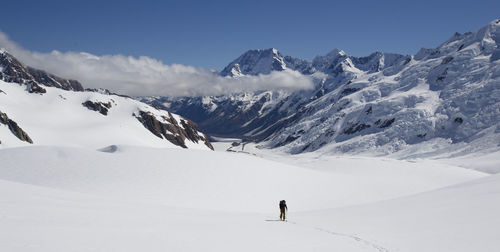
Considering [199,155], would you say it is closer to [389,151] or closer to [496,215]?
[496,215]

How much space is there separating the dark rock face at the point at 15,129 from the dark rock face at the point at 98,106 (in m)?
57.5

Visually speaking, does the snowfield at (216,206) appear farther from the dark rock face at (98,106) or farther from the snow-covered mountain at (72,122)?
the dark rock face at (98,106)

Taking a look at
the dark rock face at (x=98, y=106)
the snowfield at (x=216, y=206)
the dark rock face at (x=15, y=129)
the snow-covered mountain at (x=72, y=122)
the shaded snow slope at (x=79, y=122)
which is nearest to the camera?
the snowfield at (x=216, y=206)

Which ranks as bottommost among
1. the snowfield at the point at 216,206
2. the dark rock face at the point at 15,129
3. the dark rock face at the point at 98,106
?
the snowfield at the point at 216,206

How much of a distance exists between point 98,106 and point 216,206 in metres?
180

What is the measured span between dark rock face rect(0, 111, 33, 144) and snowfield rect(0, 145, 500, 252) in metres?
103

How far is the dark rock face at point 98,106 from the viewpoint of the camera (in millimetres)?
193250

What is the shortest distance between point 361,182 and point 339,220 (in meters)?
34.9

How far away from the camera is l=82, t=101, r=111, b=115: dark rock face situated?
634ft

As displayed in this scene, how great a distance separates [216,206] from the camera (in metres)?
39.5

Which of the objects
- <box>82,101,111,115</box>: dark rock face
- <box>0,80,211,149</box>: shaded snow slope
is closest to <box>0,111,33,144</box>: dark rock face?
<box>0,80,211,149</box>: shaded snow slope

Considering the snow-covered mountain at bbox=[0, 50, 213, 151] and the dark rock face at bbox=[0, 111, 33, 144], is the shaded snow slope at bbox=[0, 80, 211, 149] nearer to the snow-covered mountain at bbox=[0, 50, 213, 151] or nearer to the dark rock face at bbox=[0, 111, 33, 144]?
the snow-covered mountain at bbox=[0, 50, 213, 151]

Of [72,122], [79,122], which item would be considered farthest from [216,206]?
[72,122]

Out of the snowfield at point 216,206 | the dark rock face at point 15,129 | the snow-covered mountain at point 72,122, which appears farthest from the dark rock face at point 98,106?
the snowfield at point 216,206
